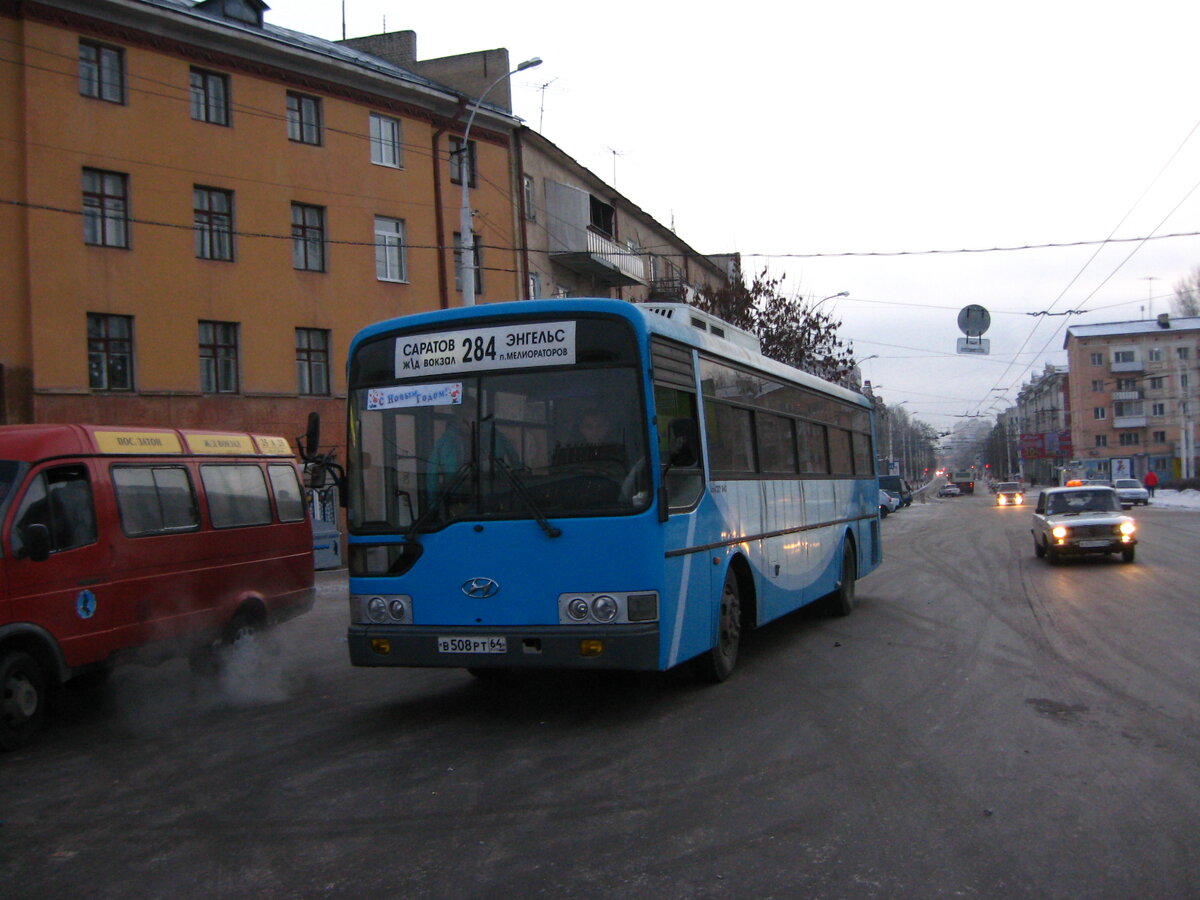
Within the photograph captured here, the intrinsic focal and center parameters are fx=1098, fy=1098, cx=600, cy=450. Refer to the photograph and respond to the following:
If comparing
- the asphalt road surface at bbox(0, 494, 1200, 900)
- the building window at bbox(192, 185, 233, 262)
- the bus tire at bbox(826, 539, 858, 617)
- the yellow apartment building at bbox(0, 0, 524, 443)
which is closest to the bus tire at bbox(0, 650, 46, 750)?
the asphalt road surface at bbox(0, 494, 1200, 900)

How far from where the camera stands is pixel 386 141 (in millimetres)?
29750

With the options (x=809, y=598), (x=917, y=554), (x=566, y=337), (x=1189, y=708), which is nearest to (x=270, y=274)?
(x=917, y=554)

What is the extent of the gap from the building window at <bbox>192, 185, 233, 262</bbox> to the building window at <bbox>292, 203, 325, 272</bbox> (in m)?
1.69

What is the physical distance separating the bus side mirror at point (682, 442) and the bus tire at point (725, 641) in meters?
1.47

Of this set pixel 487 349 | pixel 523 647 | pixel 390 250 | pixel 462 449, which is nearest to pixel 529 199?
pixel 390 250

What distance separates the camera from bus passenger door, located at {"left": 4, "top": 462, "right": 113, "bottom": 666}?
7.67m

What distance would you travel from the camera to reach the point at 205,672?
10531 mm

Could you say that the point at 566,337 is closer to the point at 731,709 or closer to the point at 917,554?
the point at 731,709

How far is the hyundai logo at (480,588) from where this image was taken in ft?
25.0

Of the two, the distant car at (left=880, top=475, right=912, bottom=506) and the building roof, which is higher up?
the building roof

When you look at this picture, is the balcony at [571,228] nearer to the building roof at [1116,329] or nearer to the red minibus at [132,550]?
the red minibus at [132,550]

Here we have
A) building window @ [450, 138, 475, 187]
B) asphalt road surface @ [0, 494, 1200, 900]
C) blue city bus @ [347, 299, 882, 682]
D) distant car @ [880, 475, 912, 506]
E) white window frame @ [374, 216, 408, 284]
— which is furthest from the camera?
distant car @ [880, 475, 912, 506]

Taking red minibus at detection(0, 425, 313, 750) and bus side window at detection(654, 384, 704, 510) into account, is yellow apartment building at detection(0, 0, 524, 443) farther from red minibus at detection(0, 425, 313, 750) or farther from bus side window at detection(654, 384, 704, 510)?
bus side window at detection(654, 384, 704, 510)

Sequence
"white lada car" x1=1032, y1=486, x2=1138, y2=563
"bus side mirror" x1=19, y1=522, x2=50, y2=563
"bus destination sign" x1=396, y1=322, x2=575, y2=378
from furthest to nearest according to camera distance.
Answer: "white lada car" x1=1032, y1=486, x2=1138, y2=563
"bus destination sign" x1=396, y1=322, x2=575, y2=378
"bus side mirror" x1=19, y1=522, x2=50, y2=563
